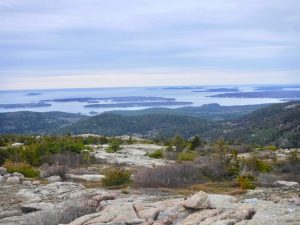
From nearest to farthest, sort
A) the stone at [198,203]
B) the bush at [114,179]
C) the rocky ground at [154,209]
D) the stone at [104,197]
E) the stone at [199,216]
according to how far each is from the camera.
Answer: the stone at [199,216] < the rocky ground at [154,209] < the stone at [198,203] < the stone at [104,197] < the bush at [114,179]

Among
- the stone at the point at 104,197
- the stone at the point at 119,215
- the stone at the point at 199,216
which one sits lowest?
the stone at the point at 104,197

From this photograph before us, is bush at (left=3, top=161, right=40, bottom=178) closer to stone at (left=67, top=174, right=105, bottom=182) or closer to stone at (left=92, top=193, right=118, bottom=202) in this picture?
stone at (left=67, top=174, right=105, bottom=182)

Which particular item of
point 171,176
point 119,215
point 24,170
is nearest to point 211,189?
point 171,176

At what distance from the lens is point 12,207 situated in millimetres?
16203

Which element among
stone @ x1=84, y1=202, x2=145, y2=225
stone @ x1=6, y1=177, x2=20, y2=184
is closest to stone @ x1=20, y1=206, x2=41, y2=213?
stone @ x1=84, y1=202, x2=145, y2=225

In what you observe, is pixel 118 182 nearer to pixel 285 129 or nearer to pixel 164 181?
pixel 164 181

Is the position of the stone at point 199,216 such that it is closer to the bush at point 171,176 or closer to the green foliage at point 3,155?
the bush at point 171,176

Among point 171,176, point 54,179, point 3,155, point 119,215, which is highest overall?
point 119,215

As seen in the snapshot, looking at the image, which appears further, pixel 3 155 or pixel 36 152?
pixel 36 152

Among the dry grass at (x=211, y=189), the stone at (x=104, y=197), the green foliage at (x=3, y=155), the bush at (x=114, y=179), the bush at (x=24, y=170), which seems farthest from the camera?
the green foliage at (x=3, y=155)

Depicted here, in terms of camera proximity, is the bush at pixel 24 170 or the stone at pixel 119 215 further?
the bush at pixel 24 170

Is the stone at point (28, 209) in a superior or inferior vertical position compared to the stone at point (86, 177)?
superior

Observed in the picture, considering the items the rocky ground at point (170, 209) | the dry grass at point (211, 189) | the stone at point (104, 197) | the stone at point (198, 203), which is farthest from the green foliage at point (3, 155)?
the stone at point (198, 203)

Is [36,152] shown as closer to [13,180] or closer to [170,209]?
[13,180]
